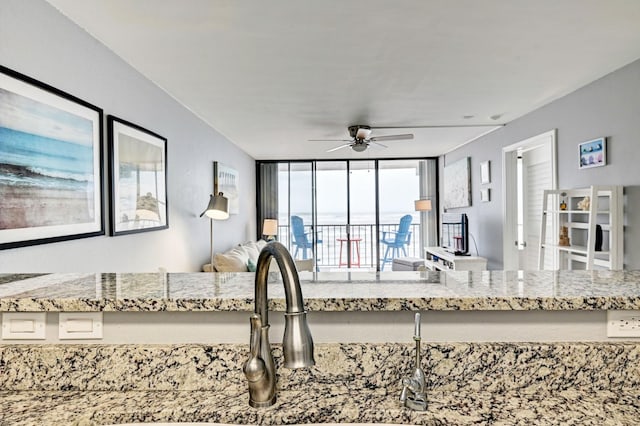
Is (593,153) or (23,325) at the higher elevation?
(593,153)

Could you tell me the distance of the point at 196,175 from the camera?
3.99m

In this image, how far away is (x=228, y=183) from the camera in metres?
5.24

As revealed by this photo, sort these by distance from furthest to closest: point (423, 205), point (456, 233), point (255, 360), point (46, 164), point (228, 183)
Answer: point (423, 205), point (456, 233), point (228, 183), point (46, 164), point (255, 360)

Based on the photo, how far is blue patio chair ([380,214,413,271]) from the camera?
25.8 ft

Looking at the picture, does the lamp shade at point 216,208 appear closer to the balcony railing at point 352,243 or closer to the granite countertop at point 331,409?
the granite countertop at point 331,409

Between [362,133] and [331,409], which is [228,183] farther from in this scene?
[331,409]

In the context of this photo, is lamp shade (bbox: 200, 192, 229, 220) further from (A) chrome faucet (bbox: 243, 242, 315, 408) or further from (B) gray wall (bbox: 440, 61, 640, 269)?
(B) gray wall (bbox: 440, 61, 640, 269)

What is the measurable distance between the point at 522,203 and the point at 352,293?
14.9 ft

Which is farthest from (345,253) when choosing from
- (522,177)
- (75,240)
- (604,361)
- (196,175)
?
(604,361)

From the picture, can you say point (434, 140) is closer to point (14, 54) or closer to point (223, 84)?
point (223, 84)

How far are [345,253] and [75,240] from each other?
22.4 feet

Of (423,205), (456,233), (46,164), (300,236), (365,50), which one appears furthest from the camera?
(300,236)

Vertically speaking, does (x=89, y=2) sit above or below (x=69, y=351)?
above

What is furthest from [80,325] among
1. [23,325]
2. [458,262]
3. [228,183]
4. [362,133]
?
[458,262]
